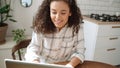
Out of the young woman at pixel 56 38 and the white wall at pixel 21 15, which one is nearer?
the young woman at pixel 56 38

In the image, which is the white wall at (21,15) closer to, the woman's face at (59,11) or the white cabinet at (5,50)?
the white cabinet at (5,50)

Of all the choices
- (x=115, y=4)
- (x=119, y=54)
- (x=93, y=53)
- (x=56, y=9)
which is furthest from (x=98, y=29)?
(x=56, y=9)

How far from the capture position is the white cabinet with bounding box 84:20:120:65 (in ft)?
7.73

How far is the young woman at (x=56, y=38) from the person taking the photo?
1186 mm

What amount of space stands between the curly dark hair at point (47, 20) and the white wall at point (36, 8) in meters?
1.25

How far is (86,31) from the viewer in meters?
2.58

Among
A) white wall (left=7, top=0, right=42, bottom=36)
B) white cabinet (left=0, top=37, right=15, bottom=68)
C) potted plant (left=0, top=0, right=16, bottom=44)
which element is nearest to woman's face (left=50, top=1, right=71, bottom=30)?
potted plant (left=0, top=0, right=16, bottom=44)

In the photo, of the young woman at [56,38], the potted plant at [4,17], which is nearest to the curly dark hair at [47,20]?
the young woman at [56,38]

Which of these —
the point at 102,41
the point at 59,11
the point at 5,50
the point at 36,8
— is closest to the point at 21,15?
the point at 36,8

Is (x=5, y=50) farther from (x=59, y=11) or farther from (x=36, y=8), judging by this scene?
(x=59, y=11)

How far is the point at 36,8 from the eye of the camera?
98.7 inches

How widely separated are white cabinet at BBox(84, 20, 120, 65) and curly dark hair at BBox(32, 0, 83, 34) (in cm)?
110

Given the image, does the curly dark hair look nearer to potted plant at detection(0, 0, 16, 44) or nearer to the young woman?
the young woman

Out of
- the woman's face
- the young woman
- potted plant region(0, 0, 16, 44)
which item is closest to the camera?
the woman's face
